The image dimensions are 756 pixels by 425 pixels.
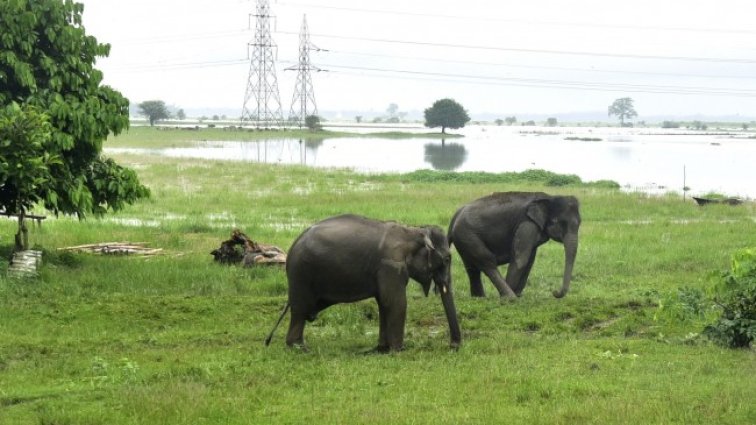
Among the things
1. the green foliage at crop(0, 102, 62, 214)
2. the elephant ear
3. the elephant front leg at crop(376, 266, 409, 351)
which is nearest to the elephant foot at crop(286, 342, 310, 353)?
the elephant front leg at crop(376, 266, 409, 351)

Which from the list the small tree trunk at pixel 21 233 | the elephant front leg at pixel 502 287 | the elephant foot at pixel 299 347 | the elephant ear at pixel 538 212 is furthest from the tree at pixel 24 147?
the elephant ear at pixel 538 212

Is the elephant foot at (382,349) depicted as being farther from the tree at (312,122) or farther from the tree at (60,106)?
the tree at (312,122)

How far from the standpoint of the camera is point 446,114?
146375 millimetres

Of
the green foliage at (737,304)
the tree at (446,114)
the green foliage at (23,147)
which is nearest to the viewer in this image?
the green foliage at (737,304)

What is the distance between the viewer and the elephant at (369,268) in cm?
1185

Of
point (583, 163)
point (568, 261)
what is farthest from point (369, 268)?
point (583, 163)

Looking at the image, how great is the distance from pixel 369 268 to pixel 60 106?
29.6 feet

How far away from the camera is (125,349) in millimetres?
12125

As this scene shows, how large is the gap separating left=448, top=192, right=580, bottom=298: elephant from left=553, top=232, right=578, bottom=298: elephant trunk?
0.02 m

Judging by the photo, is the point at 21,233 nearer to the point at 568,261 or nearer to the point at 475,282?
the point at 475,282

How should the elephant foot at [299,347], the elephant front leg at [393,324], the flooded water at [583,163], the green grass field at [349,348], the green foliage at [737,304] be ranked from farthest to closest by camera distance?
the flooded water at [583,163], the elephant foot at [299,347], the elephant front leg at [393,324], the green foliage at [737,304], the green grass field at [349,348]

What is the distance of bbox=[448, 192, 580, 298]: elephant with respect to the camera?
55.6 feet

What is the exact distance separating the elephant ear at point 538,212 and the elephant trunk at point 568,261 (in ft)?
1.78

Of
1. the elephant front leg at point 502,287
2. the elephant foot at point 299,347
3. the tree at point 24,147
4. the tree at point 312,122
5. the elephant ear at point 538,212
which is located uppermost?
the tree at point 312,122
